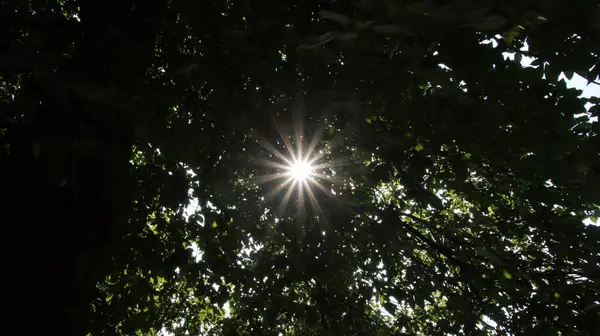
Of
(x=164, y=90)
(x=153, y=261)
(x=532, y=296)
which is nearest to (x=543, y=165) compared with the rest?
(x=532, y=296)

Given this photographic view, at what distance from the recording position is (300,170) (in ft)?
13.4

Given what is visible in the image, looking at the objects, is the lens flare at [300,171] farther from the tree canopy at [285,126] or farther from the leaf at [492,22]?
the leaf at [492,22]

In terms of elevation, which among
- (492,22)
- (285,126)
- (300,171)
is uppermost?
(300,171)

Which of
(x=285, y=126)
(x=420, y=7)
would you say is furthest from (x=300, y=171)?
(x=420, y=7)

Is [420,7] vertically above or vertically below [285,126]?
below

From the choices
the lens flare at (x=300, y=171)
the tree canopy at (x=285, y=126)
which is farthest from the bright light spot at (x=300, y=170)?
the tree canopy at (x=285, y=126)

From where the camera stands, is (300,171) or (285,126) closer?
(285,126)

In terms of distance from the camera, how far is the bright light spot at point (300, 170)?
4.03 metres

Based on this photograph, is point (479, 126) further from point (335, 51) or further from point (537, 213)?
point (537, 213)

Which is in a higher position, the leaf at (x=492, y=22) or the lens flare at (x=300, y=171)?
the lens flare at (x=300, y=171)

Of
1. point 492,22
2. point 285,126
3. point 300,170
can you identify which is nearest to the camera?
point 492,22

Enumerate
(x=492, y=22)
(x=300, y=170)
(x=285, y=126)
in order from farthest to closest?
(x=300, y=170)
(x=285, y=126)
(x=492, y=22)

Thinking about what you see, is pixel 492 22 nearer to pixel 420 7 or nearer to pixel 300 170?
pixel 420 7

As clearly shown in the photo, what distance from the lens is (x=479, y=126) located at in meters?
2.34
